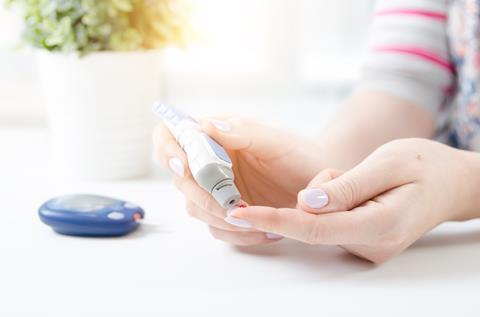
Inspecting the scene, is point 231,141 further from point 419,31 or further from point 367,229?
point 419,31

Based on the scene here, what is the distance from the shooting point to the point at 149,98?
0.76m

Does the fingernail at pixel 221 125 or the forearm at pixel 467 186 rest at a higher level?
the fingernail at pixel 221 125

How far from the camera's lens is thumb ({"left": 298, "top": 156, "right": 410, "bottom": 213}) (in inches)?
18.1

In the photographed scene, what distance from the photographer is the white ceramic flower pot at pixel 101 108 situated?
28.4 inches

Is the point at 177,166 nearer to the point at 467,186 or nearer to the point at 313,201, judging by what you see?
the point at 313,201

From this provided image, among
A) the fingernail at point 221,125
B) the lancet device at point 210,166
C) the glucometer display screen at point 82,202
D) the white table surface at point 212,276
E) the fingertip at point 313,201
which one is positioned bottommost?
the white table surface at point 212,276

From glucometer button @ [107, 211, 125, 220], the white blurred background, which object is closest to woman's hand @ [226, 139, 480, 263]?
glucometer button @ [107, 211, 125, 220]

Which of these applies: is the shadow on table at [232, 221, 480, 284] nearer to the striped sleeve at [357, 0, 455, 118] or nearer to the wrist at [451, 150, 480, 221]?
the wrist at [451, 150, 480, 221]

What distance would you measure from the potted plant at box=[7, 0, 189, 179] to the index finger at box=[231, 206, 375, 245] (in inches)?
12.6

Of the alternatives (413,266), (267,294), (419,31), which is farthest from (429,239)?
(419,31)

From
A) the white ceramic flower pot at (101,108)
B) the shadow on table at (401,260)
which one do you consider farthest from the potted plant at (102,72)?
the shadow on table at (401,260)

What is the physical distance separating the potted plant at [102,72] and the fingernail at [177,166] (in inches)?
8.7

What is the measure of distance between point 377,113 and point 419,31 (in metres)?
0.11

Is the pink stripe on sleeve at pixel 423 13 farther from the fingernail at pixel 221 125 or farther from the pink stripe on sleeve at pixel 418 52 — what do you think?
the fingernail at pixel 221 125
